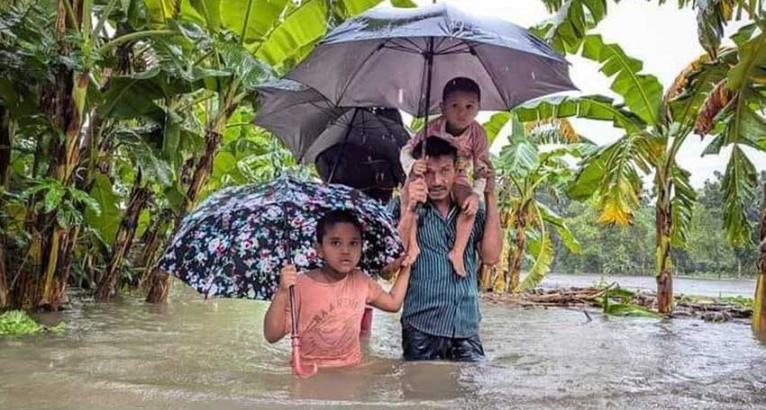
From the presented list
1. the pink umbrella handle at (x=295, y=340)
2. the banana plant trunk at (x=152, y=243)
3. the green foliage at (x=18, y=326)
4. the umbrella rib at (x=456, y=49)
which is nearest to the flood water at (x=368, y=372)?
the pink umbrella handle at (x=295, y=340)

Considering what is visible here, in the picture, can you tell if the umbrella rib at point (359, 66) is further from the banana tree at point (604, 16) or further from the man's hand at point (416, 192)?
the banana tree at point (604, 16)

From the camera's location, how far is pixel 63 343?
4578 mm

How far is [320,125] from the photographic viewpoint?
542 centimetres

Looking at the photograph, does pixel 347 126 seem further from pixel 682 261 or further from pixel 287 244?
pixel 682 261

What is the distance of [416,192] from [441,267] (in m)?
0.44

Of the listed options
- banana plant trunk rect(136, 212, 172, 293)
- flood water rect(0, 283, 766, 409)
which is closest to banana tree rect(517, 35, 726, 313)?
flood water rect(0, 283, 766, 409)

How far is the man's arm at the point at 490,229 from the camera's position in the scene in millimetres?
3711

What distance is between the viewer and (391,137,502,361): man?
3.67m

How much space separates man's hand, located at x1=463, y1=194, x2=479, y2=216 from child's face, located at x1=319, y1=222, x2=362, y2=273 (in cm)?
58

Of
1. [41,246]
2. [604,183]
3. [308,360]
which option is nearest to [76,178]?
[41,246]

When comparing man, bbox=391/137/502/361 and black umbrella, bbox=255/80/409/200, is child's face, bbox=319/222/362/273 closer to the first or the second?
man, bbox=391/137/502/361

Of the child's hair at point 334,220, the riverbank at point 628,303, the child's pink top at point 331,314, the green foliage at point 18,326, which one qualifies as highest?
the child's hair at point 334,220

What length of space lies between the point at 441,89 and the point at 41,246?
3.65 metres

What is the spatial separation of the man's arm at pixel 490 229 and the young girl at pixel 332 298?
44 cm
